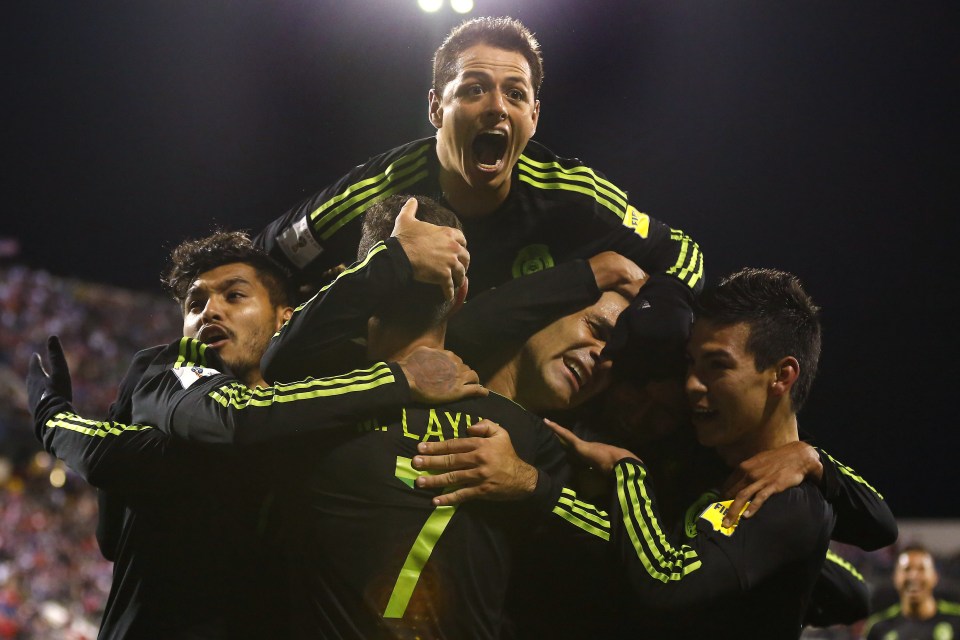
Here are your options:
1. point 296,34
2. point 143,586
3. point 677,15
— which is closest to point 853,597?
point 143,586

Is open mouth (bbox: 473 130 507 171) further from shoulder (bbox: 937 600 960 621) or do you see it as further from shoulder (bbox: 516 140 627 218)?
shoulder (bbox: 937 600 960 621)

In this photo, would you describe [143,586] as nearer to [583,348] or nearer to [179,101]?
[583,348]

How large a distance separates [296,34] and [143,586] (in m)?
7.08

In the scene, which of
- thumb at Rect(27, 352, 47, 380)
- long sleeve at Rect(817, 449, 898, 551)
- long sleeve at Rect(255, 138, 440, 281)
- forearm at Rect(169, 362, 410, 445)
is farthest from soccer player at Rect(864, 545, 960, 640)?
thumb at Rect(27, 352, 47, 380)

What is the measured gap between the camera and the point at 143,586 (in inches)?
101

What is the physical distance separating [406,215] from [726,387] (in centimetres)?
98

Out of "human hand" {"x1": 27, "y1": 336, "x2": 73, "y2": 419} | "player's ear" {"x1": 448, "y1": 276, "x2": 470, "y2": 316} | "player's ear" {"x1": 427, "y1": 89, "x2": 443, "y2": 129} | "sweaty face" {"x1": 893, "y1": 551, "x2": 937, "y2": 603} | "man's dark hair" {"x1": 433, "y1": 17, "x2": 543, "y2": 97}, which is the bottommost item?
"sweaty face" {"x1": 893, "y1": 551, "x2": 937, "y2": 603}

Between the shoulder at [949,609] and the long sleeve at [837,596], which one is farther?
the shoulder at [949,609]

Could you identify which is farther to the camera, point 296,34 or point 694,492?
point 296,34

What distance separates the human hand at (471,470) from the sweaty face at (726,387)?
619 millimetres

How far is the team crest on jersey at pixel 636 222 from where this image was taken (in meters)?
3.15

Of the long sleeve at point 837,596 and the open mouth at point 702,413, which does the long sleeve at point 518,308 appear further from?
the long sleeve at point 837,596

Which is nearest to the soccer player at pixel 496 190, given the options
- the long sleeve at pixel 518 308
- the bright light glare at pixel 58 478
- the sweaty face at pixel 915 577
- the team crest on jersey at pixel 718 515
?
the long sleeve at pixel 518 308

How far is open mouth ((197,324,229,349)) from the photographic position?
2.99 m
